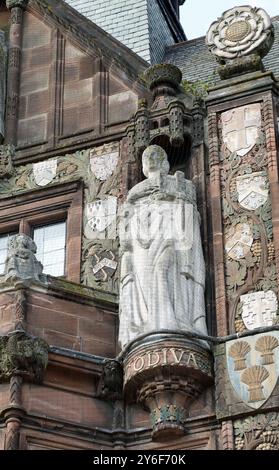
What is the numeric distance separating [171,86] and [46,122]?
6.59 ft

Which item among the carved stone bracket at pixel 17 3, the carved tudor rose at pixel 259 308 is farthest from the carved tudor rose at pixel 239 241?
the carved stone bracket at pixel 17 3

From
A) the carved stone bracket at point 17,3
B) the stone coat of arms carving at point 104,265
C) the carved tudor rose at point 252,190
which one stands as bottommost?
the stone coat of arms carving at point 104,265

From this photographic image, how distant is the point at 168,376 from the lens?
1617 centimetres

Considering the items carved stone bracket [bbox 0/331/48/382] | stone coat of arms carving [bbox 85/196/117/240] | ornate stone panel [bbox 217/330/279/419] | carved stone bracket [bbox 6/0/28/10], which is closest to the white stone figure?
ornate stone panel [bbox 217/330/279/419]

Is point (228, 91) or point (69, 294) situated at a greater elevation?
point (228, 91)

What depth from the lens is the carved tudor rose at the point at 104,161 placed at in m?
19.3

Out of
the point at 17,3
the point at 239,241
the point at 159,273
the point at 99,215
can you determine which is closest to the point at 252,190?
the point at 239,241

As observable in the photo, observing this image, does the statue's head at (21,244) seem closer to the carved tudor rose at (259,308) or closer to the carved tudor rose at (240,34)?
the carved tudor rose at (259,308)

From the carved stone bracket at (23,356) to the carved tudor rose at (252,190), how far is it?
3.25m

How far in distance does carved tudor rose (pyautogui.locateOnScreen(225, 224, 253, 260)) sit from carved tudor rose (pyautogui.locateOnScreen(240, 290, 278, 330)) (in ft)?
2.20

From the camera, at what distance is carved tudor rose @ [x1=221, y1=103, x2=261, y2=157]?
18.2 m
